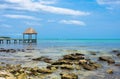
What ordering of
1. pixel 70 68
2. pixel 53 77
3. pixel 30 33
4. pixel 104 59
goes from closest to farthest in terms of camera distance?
pixel 53 77, pixel 70 68, pixel 104 59, pixel 30 33

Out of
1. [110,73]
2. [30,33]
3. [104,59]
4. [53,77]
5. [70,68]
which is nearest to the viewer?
[53,77]

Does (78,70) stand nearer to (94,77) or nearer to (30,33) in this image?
(94,77)

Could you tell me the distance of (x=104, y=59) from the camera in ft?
107

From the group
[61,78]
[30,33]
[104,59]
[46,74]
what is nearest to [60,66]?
[46,74]

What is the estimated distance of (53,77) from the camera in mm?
20109

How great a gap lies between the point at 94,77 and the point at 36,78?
15.5 ft

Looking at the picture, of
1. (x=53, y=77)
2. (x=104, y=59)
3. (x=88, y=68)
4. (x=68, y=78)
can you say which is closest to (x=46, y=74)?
(x=53, y=77)

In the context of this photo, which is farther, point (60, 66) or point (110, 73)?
point (60, 66)

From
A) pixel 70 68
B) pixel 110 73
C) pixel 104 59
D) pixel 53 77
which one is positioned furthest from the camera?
pixel 104 59

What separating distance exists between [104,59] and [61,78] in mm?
14182

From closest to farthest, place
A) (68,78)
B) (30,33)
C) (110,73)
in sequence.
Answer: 1. (68,78)
2. (110,73)
3. (30,33)

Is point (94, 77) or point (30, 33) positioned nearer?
point (94, 77)

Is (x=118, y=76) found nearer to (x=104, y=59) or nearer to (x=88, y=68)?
(x=88, y=68)

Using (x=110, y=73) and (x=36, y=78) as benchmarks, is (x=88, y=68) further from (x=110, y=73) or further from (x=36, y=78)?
(x=36, y=78)
